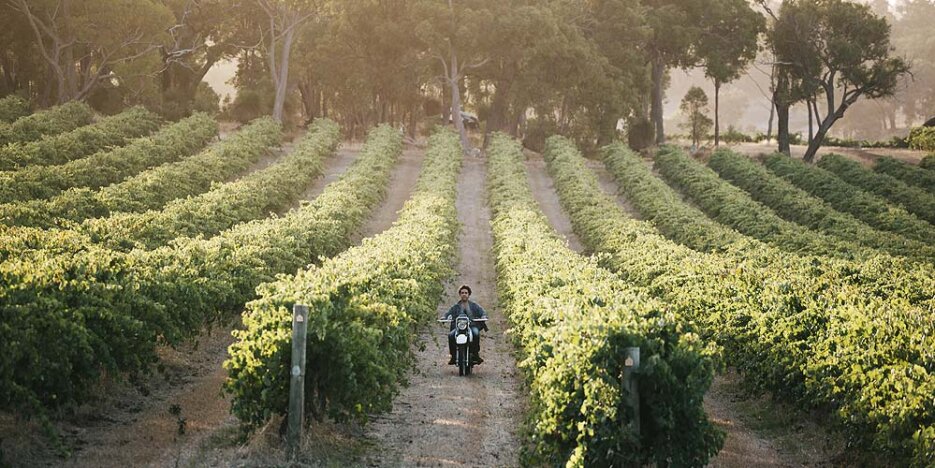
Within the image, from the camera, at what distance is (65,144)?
139ft

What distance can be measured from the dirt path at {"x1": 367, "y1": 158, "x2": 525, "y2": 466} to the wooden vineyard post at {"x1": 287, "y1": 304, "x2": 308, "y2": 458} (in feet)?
4.19

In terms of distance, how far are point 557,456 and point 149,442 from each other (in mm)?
5954

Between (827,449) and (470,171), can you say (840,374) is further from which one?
(470,171)

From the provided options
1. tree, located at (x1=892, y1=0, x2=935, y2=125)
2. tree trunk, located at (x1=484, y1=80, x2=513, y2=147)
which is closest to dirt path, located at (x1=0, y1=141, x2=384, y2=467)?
tree trunk, located at (x1=484, y1=80, x2=513, y2=147)

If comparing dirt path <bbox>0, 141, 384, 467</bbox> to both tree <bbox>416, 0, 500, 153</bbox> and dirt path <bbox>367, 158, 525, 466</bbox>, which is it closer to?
dirt path <bbox>367, 158, 525, 466</bbox>

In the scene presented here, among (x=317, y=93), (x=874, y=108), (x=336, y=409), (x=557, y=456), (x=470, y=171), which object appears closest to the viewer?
(x=557, y=456)

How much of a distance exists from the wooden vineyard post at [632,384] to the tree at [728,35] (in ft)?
203

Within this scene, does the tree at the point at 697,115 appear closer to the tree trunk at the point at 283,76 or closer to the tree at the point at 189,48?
the tree trunk at the point at 283,76

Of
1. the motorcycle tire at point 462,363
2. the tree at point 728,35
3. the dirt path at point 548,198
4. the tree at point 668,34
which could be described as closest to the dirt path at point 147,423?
the motorcycle tire at point 462,363

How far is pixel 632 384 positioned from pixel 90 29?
54255 millimetres

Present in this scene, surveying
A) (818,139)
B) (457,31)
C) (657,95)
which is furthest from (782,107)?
(457,31)

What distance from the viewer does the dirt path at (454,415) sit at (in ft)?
50.7

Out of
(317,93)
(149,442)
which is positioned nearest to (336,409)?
(149,442)

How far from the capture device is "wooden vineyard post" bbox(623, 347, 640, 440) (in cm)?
1297
